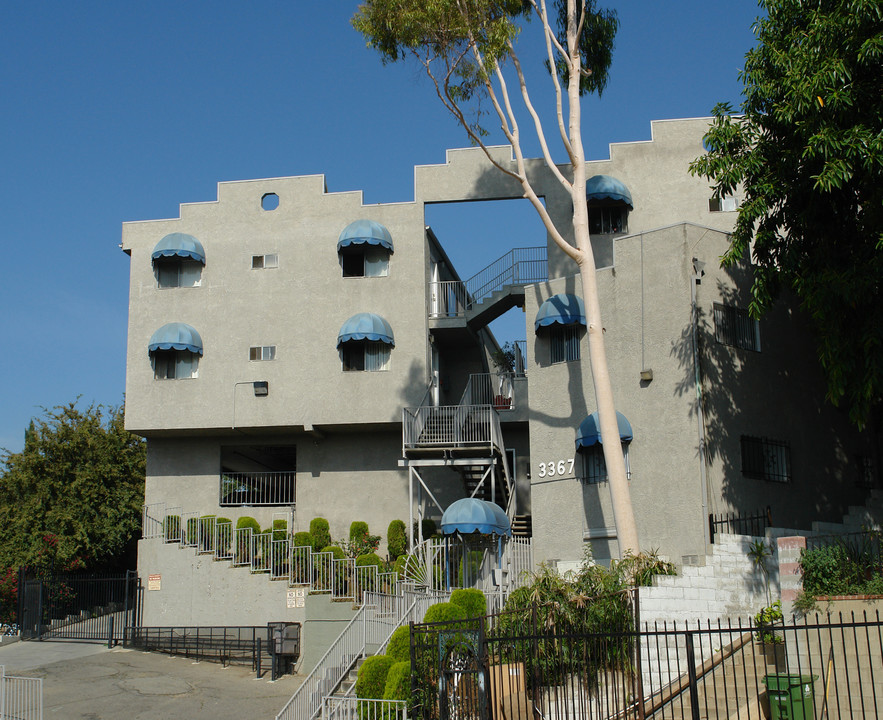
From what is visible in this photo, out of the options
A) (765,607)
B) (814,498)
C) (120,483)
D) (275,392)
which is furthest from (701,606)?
(120,483)

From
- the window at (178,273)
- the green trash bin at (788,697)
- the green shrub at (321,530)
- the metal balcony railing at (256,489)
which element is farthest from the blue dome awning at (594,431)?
the window at (178,273)

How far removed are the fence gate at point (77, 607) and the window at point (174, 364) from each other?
20.3ft

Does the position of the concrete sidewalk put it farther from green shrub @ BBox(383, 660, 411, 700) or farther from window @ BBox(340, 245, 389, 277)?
window @ BBox(340, 245, 389, 277)

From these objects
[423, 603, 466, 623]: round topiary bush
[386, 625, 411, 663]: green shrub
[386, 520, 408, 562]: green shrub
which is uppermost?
[386, 520, 408, 562]: green shrub

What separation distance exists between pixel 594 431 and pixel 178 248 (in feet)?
51.3

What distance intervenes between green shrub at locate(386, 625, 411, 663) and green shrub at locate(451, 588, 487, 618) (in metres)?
1.31

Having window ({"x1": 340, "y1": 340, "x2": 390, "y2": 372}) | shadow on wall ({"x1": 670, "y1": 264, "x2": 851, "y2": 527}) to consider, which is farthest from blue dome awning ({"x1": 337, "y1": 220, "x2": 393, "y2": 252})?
shadow on wall ({"x1": 670, "y1": 264, "x2": 851, "y2": 527})

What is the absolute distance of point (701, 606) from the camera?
17766 mm

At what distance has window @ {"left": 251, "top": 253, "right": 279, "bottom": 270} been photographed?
103ft

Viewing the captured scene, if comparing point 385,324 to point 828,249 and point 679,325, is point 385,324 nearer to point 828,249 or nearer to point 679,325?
point 679,325

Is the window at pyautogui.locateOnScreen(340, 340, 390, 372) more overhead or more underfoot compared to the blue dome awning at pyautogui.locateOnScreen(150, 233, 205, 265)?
more underfoot

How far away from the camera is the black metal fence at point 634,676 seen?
13.2 m

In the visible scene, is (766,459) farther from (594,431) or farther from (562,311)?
(562,311)

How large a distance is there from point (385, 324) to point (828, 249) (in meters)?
15.1
